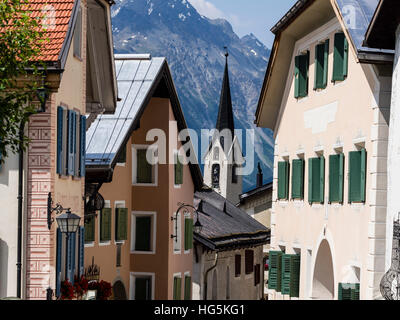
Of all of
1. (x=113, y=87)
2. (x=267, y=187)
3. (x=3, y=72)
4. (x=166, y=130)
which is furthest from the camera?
(x=267, y=187)

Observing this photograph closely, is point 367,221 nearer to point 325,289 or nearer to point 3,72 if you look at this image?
point 325,289

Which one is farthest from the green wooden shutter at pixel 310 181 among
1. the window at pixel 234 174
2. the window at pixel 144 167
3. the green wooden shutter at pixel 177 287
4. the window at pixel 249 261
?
the window at pixel 234 174

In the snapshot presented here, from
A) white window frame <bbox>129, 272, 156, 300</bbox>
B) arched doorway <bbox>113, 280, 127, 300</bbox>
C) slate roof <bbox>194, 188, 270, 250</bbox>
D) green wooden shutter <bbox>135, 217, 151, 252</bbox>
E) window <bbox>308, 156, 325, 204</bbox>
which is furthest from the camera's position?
slate roof <bbox>194, 188, 270, 250</bbox>

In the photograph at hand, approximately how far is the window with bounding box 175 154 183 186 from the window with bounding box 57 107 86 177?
13.3 meters

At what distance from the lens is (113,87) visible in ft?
90.0

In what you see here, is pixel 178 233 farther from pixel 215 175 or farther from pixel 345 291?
pixel 215 175

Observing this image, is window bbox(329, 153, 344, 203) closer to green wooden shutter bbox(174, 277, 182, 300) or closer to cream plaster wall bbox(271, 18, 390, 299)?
cream plaster wall bbox(271, 18, 390, 299)

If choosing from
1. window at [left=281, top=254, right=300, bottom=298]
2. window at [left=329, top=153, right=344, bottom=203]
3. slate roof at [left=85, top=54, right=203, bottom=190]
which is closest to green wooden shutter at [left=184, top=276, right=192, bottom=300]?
slate roof at [left=85, top=54, right=203, bottom=190]

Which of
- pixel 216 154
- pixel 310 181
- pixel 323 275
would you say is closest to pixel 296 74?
pixel 310 181

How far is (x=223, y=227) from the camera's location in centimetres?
4625

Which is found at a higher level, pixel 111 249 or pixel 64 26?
pixel 64 26

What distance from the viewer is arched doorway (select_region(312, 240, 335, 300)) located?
24.9 metres

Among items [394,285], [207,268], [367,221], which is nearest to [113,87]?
[367,221]
